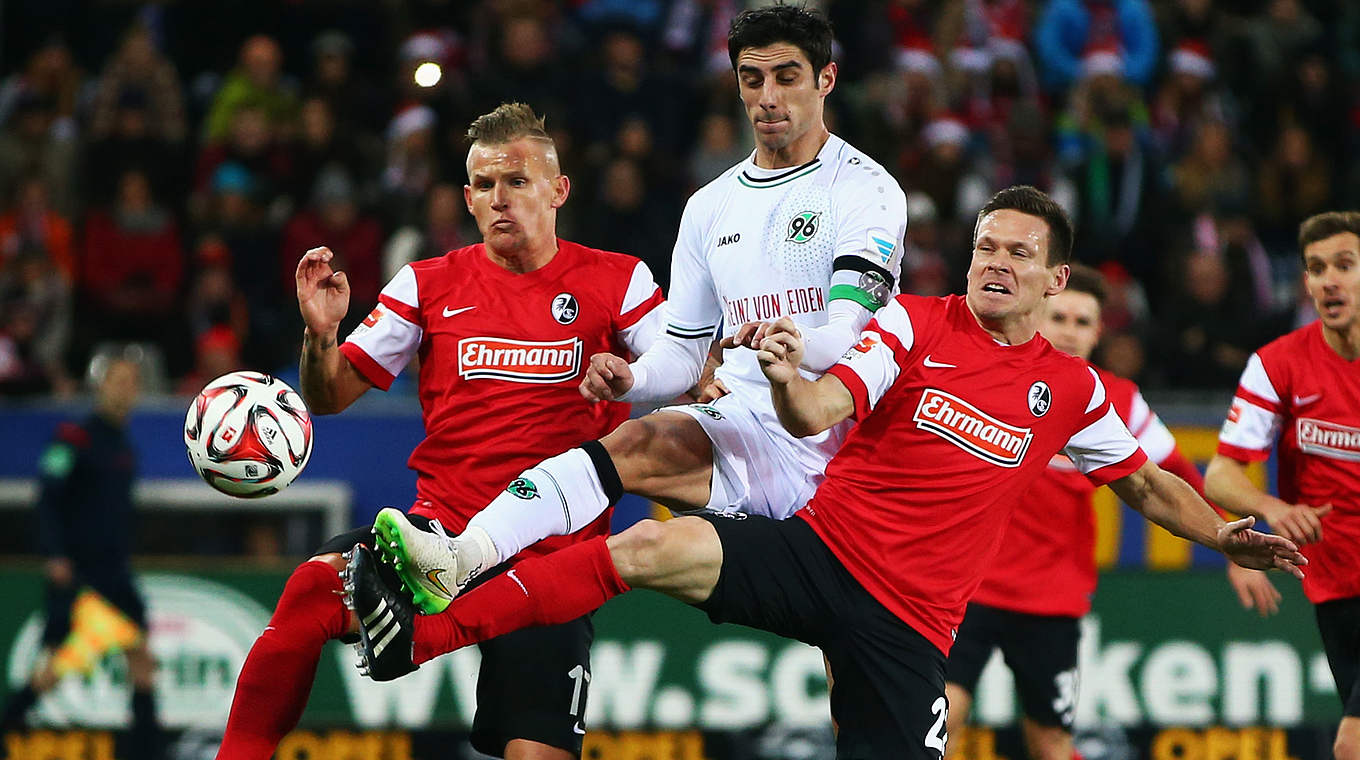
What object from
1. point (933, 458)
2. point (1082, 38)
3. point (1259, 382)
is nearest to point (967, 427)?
point (933, 458)

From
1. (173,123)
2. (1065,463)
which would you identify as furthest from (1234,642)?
(173,123)

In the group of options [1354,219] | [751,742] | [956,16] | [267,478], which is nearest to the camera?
[267,478]

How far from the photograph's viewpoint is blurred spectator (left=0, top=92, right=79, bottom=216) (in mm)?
13344

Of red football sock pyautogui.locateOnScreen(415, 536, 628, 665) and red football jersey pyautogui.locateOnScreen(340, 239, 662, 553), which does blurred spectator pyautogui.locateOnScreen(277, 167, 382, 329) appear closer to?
red football jersey pyautogui.locateOnScreen(340, 239, 662, 553)

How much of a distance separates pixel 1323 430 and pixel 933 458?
6.34 ft

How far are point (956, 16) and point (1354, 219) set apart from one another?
27.6 feet

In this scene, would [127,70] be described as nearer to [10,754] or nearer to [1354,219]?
[10,754]

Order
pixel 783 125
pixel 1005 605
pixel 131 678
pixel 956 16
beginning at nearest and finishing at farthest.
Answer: pixel 783 125
pixel 1005 605
pixel 131 678
pixel 956 16

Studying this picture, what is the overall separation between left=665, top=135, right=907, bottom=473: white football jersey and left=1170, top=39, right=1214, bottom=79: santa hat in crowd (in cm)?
920

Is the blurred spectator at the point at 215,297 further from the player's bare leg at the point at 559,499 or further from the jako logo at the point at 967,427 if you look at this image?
the jako logo at the point at 967,427

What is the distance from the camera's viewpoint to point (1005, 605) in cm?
800

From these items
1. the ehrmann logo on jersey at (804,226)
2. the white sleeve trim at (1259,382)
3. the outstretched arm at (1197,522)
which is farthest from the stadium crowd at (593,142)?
the ehrmann logo on jersey at (804,226)

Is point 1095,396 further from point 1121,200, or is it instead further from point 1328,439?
point 1121,200

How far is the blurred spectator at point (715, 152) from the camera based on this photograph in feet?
42.8
